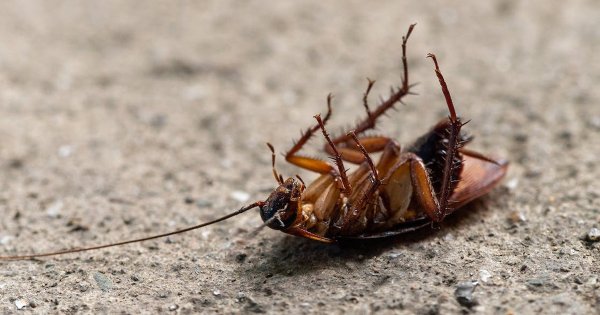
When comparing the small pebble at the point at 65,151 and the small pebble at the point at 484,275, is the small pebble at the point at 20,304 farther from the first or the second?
the small pebble at the point at 484,275

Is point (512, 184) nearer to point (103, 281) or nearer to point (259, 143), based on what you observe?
point (259, 143)

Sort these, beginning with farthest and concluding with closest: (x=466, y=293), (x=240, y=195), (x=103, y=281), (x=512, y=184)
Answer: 1. (x=240, y=195)
2. (x=512, y=184)
3. (x=103, y=281)
4. (x=466, y=293)

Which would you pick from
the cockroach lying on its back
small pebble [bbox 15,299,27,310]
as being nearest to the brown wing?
the cockroach lying on its back

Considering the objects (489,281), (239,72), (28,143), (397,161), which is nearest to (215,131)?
(239,72)

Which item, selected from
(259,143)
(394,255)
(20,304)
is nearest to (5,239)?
(20,304)

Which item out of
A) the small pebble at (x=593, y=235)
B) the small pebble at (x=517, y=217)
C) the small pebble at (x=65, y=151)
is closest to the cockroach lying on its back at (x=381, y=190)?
the small pebble at (x=517, y=217)

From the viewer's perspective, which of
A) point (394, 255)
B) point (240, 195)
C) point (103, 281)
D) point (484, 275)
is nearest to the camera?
point (484, 275)

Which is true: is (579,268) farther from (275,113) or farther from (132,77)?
(132,77)

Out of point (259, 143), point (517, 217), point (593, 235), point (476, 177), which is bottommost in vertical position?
point (593, 235)
